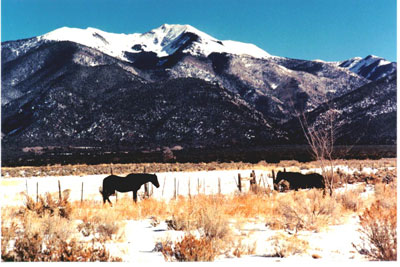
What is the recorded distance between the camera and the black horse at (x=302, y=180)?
15914 millimetres

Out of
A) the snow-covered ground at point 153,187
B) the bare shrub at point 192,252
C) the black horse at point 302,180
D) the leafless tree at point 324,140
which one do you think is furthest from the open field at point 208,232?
the snow-covered ground at point 153,187

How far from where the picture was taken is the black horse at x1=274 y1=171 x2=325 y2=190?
1591 cm

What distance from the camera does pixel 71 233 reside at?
24.9ft

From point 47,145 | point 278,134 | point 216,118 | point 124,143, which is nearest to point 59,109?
point 47,145

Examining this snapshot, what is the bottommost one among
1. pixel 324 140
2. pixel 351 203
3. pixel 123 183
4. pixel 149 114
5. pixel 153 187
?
pixel 153 187

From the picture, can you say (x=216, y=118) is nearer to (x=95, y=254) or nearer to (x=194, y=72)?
(x=194, y=72)

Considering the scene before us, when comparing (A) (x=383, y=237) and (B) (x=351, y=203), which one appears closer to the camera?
(A) (x=383, y=237)

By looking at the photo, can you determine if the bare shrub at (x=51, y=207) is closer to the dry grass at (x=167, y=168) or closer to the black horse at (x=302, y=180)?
the black horse at (x=302, y=180)

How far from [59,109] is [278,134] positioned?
55103 millimetres

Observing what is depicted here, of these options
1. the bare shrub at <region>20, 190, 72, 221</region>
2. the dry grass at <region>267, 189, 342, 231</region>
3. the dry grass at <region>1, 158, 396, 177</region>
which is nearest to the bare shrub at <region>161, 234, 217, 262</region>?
the dry grass at <region>267, 189, 342, 231</region>

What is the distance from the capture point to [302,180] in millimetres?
16312

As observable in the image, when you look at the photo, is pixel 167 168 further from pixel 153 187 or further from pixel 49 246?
pixel 49 246

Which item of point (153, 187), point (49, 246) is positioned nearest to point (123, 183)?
point (49, 246)

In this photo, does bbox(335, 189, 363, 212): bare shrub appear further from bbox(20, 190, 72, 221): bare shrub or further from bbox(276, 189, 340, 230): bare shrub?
bbox(20, 190, 72, 221): bare shrub
